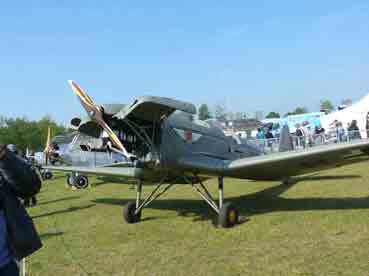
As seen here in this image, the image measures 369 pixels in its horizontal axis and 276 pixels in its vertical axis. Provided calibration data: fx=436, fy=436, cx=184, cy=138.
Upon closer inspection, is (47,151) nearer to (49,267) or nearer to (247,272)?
(49,267)

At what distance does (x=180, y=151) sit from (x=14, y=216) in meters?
5.95

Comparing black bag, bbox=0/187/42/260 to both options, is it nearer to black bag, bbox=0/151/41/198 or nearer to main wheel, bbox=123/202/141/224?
black bag, bbox=0/151/41/198

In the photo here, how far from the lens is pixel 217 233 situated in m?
7.41

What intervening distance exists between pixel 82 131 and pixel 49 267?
3.18m

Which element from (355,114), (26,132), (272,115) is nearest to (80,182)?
(355,114)

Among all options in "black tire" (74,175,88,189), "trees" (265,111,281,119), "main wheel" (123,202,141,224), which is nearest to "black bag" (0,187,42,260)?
"main wheel" (123,202,141,224)

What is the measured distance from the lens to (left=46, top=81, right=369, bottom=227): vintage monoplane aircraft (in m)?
7.79

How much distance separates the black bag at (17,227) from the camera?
2686mm

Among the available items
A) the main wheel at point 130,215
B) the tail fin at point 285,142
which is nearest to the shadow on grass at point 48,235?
the main wheel at point 130,215

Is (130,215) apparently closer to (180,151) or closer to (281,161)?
(180,151)

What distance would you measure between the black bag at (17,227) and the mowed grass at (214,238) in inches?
109

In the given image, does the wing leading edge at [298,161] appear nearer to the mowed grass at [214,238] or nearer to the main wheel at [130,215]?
the mowed grass at [214,238]

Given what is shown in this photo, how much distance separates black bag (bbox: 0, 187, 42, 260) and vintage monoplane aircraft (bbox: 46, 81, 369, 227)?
4.67m

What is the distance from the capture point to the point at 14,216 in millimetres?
2719
